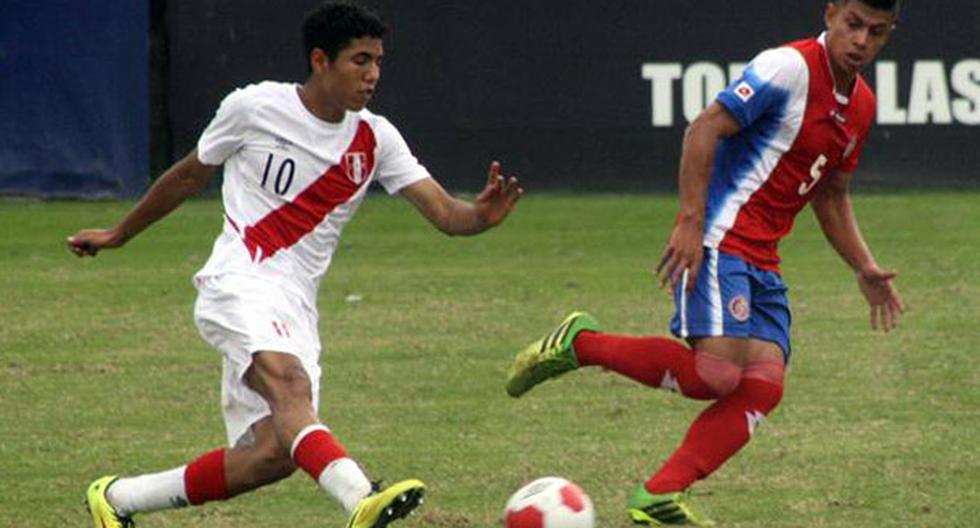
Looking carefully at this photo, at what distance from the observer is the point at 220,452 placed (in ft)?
26.0

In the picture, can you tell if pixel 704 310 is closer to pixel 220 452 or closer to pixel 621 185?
pixel 220 452

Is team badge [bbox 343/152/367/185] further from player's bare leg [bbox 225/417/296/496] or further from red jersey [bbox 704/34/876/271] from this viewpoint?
red jersey [bbox 704/34/876/271]

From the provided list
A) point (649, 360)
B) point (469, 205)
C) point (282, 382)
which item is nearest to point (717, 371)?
point (649, 360)

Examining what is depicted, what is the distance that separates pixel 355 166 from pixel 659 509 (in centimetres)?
157

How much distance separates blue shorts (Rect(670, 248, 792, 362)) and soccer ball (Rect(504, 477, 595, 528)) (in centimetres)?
99

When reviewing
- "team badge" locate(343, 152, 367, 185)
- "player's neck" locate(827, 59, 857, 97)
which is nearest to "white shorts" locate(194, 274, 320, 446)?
"team badge" locate(343, 152, 367, 185)

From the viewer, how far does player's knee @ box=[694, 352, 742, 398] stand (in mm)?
8336

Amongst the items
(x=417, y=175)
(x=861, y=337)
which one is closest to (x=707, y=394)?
(x=417, y=175)

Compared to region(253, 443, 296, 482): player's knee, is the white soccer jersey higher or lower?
higher

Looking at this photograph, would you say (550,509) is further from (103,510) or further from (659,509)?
(103,510)

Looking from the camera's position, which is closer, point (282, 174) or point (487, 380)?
point (282, 174)

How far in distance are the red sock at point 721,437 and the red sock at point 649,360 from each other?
98 millimetres

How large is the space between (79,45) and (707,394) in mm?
12740

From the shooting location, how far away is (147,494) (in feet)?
26.3
